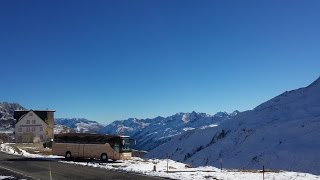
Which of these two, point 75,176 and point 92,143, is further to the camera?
point 92,143

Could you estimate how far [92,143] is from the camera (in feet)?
166

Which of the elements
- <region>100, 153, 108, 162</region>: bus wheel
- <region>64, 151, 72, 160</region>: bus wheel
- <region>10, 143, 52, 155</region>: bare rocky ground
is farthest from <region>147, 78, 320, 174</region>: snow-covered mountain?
<region>64, 151, 72, 160</region>: bus wheel

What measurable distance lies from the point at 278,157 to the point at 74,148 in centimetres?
7988

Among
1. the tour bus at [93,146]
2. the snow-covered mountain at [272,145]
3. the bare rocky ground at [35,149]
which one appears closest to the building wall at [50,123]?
the bare rocky ground at [35,149]

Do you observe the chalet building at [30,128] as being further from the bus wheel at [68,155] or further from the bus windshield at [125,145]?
the bus windshield at [125,145]

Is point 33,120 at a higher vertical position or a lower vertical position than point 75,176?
higher

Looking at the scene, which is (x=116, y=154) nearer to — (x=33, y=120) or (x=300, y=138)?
(x=33, y=120)

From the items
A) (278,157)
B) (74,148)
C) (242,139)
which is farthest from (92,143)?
(242,139)

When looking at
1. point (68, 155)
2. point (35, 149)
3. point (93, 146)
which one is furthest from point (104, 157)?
point (35, 149)

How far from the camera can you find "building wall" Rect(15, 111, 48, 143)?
110 meters

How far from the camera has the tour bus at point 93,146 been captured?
1962 inches

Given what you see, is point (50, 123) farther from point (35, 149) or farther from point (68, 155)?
point (68, 155)

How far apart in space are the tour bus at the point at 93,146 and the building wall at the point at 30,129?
59510 millimetres

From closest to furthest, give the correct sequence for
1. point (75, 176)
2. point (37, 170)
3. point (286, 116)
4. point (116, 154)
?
point (75, 176), point (37, 170), point (116, 154), point (286, 116)
